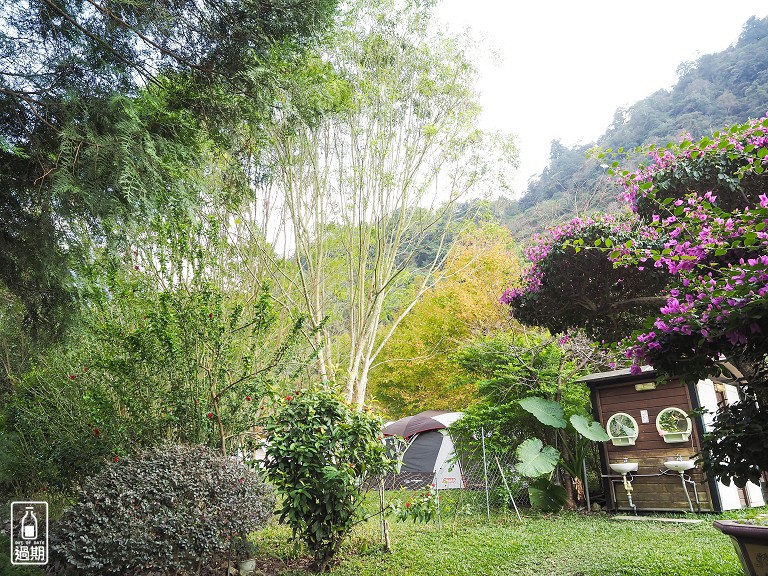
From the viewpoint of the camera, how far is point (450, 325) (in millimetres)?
14875

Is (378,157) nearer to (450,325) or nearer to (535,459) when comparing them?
(535,459)

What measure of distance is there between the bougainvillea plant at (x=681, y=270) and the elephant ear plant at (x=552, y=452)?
303cm

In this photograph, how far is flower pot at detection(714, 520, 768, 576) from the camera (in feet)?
9.21

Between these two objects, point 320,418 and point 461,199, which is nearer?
point 320,418

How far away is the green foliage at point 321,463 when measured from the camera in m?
4.25

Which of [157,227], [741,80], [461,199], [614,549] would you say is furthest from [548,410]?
[741,80]

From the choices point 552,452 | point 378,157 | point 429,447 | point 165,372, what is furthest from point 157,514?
point 429,447

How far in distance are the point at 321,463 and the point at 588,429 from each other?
515 centimetres

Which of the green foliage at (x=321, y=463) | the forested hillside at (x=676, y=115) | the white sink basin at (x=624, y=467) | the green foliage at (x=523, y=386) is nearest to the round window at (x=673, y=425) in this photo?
the white sink basin at (x=624, y=467)

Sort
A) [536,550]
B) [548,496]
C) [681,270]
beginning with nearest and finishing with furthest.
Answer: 1. [681,270]
2. [536,550]
3. [548,496]

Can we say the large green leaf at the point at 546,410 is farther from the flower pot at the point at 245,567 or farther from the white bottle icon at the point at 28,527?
the white bottle icon at the point at 28,527

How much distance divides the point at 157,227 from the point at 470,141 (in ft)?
24.7

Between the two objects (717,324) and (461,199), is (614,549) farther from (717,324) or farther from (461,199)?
(461,199)

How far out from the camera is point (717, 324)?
2.77 meters
